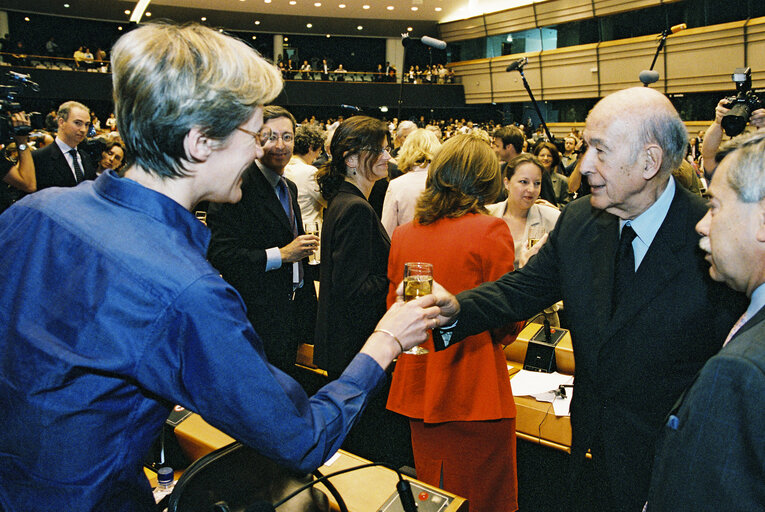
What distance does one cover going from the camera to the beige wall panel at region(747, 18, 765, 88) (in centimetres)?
1216

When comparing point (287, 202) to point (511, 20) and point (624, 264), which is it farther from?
point (511, 20)

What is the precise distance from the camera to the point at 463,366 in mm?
1942

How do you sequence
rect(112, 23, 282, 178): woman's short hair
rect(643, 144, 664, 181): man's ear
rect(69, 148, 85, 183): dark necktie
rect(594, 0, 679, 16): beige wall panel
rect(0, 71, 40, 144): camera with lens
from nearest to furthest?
rect(112, 23, 282, 178): woman's short hair
rect(643, 144, 664, 181): man's ear
rect(0, 71, 40, 144): camera with lens
rect(69, 148, 85, 183): dark necktie
rect(594, 0, 679, 16): beige wall panel

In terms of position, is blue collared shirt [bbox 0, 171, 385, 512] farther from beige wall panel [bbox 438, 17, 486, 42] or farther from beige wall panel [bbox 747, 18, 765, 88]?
beige wall panel [bbox 438, 17, 486, 42]

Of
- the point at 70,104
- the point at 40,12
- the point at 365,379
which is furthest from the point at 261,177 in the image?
the point at 40,12

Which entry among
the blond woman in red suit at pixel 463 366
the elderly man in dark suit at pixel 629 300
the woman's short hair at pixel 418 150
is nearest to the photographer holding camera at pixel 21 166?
the woman's short hair at pixel 418 150

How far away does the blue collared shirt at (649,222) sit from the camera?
1.53m

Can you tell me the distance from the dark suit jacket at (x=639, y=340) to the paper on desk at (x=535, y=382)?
0.68 metres

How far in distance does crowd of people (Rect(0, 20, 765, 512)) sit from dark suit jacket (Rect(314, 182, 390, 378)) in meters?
0.01

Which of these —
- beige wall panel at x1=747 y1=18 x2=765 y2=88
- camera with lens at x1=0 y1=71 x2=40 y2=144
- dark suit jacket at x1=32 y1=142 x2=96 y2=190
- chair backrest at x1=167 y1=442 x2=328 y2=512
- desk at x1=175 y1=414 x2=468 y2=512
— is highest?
beige wall panel at x1=747 y1=18 x2=765 y2=88

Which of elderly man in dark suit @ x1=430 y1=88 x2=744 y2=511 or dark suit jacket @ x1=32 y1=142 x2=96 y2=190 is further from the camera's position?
dark suit jacket @ x1=32 y1=142 x2=96 y2=190

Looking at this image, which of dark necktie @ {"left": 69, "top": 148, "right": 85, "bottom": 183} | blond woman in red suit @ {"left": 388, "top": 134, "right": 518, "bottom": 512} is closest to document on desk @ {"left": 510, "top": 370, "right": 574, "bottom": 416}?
blond woman in red suit @ {"left": 388, "top": 134, "right": 518, "bottom": 512}

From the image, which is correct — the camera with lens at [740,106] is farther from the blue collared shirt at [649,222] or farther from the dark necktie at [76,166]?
the dark necktie at [76,166]

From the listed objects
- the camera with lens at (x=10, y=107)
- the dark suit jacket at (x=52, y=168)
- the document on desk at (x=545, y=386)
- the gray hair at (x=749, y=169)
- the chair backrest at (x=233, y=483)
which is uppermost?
the camera with lens at (x=10, y=107)
